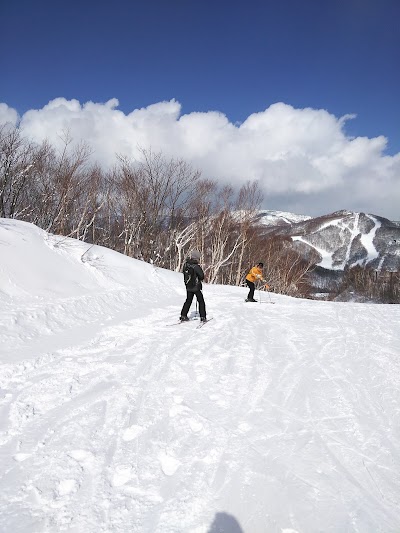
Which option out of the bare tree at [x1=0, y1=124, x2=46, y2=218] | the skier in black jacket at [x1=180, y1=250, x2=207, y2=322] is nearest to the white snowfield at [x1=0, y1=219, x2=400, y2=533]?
the skier in black jacket at [x1=180, y1=250, x2=207, y2=322]

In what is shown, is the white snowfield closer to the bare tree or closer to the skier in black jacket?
the skier in black jacket

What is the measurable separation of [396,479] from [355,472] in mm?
354

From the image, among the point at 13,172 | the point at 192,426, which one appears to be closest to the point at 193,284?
the point at 192,426

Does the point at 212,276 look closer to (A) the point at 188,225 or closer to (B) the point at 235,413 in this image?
(A) the point at 188,225

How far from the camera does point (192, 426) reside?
3582mm

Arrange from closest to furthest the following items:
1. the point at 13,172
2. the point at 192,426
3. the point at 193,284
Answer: the point at 192,426, the point at 193,284, the point at 13,172

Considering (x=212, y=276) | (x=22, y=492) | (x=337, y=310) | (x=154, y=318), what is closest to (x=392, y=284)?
(x=212, y=276)

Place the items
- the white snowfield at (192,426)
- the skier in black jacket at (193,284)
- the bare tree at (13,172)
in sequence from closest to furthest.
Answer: the white snowfield at (192,426)
the skier in black jacket at (193,284)
the bare tree at (13,172)

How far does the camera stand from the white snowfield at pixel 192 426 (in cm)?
247

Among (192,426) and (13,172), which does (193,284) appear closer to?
(192,426)

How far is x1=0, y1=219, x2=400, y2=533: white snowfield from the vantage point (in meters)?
2.47

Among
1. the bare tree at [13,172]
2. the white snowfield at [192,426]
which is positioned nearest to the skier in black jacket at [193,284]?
the white snowfield at [192,426]

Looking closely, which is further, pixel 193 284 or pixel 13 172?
pixel 13 172

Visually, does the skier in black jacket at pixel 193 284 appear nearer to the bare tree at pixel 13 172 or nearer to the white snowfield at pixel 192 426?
the white snowfield at pixel 192 426
